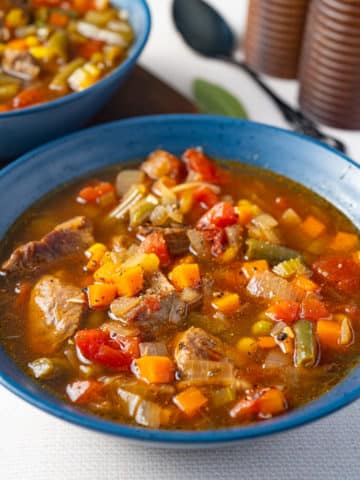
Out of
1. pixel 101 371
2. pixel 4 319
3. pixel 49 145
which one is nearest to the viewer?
pixel 101 371

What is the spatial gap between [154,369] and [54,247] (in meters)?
0.86

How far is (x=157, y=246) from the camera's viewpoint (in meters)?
3.46

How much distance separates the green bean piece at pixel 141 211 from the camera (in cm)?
370

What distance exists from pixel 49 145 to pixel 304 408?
1.87m

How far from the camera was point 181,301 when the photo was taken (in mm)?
3256

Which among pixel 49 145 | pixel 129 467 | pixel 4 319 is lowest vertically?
pixel 129 467

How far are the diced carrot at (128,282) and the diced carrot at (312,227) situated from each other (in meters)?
0.92

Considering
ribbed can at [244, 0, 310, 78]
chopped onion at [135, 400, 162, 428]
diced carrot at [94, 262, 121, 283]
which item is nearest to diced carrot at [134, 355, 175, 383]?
chopped onion at [135, 400, 162, 428]

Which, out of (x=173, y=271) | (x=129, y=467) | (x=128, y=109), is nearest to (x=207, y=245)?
(x=173, y=271)

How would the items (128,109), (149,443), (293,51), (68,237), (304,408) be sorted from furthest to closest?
(293,51), (128,109), (68,237), (304,408), (149,443)

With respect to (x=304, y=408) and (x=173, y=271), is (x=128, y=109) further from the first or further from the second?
(x=304, y=408)

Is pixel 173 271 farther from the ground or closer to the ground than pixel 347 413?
farther from the ground

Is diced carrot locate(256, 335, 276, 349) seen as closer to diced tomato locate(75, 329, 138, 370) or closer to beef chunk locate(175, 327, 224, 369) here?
beef chunk locate(175, 327, 224, 369)

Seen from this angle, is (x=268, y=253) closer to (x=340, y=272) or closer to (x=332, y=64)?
(x=340, y=272)
